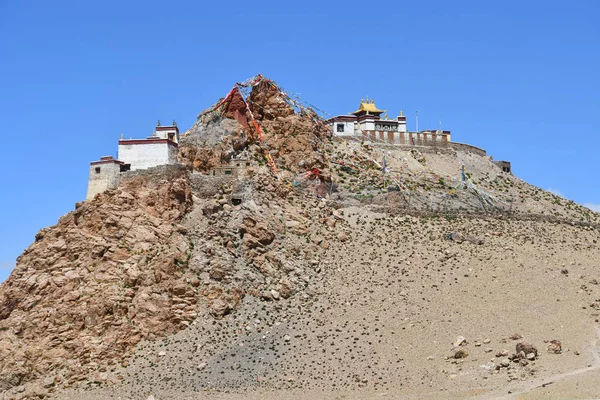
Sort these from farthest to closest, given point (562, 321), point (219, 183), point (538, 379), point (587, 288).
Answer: point (219, 183), point (587, 288), point (562, 321), point (538, 379)

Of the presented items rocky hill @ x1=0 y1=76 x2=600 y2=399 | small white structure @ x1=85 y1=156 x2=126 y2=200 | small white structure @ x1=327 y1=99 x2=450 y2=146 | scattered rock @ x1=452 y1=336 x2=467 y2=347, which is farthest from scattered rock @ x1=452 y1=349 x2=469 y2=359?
small white structure @ x1=327 y1=99 x2=450 y2=146

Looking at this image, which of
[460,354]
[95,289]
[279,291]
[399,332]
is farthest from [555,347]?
[95,289]

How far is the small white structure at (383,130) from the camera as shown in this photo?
72.8 meters

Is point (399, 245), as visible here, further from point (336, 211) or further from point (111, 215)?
point (111, 215)

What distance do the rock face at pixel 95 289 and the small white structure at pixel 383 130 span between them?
1932 cm

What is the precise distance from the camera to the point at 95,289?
52.3 meters

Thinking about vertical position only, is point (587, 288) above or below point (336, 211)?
below

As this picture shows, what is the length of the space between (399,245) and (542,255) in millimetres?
7987

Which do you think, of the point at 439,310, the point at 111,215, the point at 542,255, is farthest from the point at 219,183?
the point at 542,255

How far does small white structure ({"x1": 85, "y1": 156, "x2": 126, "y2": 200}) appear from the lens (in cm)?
5803

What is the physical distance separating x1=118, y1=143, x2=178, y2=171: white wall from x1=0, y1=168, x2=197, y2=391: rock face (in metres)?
2.85

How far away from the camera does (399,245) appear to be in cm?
5959

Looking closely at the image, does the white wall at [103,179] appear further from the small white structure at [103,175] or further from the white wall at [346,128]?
the white wall at [346,128]

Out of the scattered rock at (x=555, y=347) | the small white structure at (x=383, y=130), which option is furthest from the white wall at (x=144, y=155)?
the scattered rock at (x=555, y=347)
